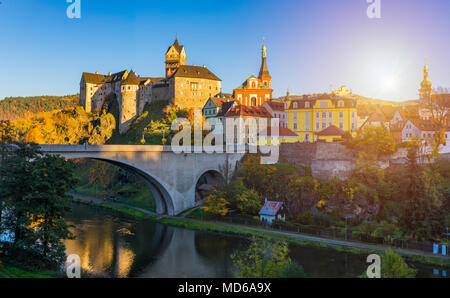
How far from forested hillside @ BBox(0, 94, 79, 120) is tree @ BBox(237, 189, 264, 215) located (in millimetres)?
109201

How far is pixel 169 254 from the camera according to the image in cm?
3219

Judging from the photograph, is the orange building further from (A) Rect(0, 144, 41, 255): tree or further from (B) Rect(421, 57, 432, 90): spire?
(A) Rect(0, 144, 41, 255): tree

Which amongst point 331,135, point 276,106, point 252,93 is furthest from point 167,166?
point 252,93

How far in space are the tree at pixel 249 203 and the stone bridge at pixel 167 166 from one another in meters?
7.30

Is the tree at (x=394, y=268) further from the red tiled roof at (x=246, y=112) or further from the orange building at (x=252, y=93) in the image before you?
the orange building at (x=252, y=93)

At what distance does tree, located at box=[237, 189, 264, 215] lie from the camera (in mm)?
41875

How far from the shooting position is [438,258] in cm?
2894

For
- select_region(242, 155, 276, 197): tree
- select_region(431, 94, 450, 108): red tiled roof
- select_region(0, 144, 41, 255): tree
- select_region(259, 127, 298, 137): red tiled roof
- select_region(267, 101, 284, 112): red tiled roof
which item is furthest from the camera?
select_region(267, 101, 284, 112): red tiled roof

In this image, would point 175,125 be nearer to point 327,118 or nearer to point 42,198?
point 327,118

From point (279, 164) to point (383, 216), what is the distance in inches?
591

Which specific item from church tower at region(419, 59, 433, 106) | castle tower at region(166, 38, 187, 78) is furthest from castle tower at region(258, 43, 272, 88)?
church tower at region(419, 59, 433, 106)

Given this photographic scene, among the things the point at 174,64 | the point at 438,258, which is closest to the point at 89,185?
the point at 174,64

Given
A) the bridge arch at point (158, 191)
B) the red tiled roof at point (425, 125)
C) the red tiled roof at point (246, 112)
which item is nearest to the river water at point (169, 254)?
the bridge arch at point (158, 191)

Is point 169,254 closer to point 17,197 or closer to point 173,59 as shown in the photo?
point 17,197
